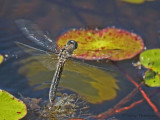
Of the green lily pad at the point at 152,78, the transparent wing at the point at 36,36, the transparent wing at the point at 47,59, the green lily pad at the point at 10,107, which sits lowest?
the green lily pad at the point at 10,107

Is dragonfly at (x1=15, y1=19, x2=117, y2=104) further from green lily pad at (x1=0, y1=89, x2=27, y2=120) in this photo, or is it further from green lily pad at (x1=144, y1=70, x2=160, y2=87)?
green lily pad at (x1=144, y1=70, x2=160, y2=87)

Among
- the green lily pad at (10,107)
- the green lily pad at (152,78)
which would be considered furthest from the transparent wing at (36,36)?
the green lily pad at (152,78)

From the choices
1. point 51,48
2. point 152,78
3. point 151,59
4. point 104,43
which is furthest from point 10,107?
point 151,59

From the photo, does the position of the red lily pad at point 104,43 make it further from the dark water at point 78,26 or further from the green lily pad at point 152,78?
the green lily pad at point 152,78

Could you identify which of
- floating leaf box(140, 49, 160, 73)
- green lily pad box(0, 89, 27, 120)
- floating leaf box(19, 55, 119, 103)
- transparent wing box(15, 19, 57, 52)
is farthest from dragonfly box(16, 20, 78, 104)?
floating leaf box(140, 49, 160, 73)

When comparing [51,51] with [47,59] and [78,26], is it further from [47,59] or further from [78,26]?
[78,26]

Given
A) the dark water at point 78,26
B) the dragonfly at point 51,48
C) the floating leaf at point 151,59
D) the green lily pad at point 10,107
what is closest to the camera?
the green lily pad at point 10,107

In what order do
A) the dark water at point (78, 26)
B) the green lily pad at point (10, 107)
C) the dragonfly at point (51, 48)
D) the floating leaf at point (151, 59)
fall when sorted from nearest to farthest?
the green lily pad at point (10, 107), the dragonfly at point (51, 48), the dark water at point (78, 26), the floating leaf at point (151, 59)
